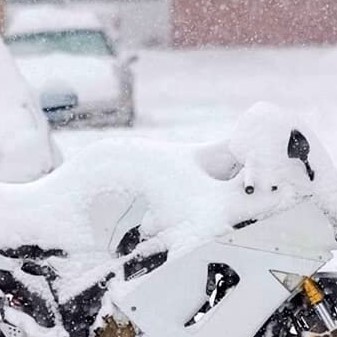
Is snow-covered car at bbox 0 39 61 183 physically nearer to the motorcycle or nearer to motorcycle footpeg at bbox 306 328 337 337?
the motorcycle

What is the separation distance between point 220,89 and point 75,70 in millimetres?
4420

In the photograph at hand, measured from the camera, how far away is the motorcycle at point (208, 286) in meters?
5.21

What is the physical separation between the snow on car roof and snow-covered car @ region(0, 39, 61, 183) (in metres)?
7.80

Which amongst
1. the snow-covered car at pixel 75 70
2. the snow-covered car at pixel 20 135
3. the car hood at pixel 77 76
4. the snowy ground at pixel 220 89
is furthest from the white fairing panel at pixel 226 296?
the car hood at pixel 77 76

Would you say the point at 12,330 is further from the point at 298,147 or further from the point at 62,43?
the point at 62,43

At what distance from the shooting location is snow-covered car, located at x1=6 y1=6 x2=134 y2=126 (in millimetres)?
13305

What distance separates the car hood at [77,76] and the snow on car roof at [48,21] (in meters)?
0.53

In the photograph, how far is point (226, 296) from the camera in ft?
17.3

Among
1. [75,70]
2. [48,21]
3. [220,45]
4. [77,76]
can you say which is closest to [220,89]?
[220,45]

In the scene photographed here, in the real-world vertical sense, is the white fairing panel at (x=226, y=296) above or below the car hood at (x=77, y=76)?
above

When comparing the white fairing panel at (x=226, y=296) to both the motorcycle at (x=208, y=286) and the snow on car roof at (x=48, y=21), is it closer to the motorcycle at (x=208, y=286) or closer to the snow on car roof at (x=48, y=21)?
the motorcycle at (x=208, y=286)

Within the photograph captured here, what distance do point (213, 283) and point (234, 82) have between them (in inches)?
527

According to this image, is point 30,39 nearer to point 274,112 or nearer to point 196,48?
point 196,48

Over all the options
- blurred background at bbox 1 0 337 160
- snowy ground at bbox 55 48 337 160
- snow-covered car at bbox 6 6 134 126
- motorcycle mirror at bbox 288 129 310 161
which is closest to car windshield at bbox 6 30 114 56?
snow-covered car at bbox 6 6 134 126
